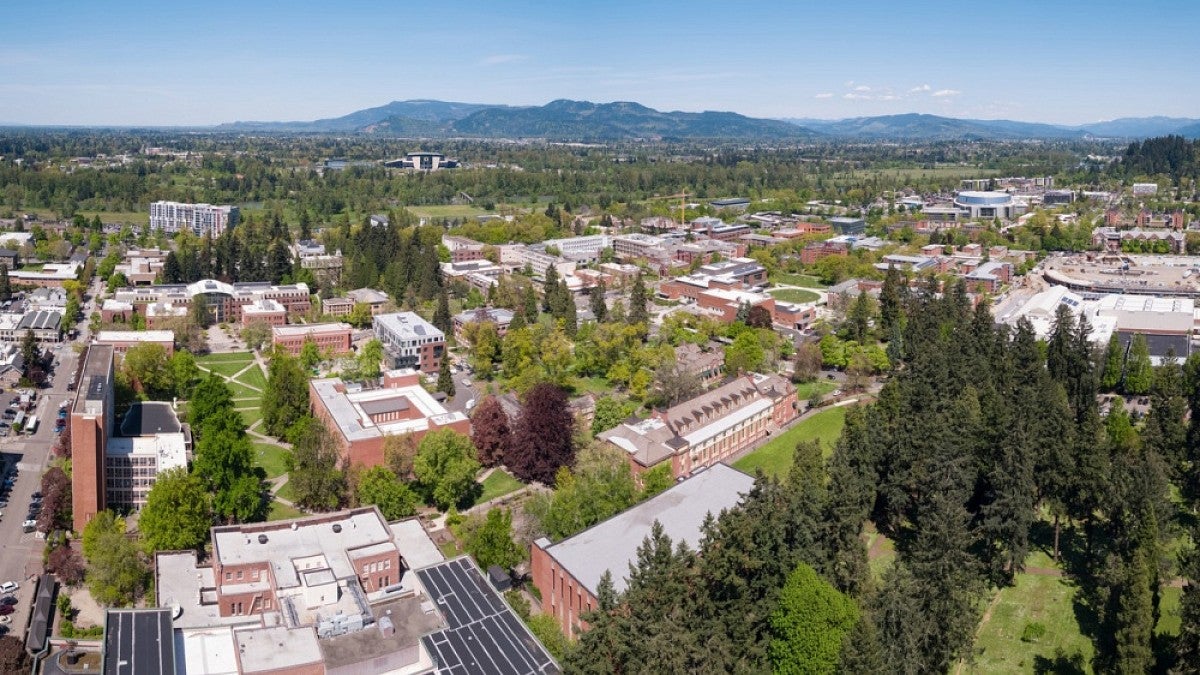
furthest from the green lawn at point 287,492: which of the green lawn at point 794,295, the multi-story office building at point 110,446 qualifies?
the green lawn at point 794,295

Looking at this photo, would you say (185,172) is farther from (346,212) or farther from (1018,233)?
(1018,233)

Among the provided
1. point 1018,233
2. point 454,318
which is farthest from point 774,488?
point 1018,233

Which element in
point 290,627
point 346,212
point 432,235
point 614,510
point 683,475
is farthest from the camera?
point 346,212

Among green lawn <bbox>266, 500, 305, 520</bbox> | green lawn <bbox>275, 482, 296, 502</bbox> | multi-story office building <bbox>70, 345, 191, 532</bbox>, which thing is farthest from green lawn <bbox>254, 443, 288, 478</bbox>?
multi-story office building <bbox>70, 345, 191, 532</bbox>

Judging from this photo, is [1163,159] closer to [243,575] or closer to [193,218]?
[193,218]

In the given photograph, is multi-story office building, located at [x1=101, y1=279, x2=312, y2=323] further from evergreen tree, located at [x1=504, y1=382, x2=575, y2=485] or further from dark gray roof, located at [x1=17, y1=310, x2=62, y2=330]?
evergreen tree, located at [x1=504, y1=382, x2=575, y2=485]

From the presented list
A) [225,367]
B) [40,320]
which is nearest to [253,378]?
[225,367]
